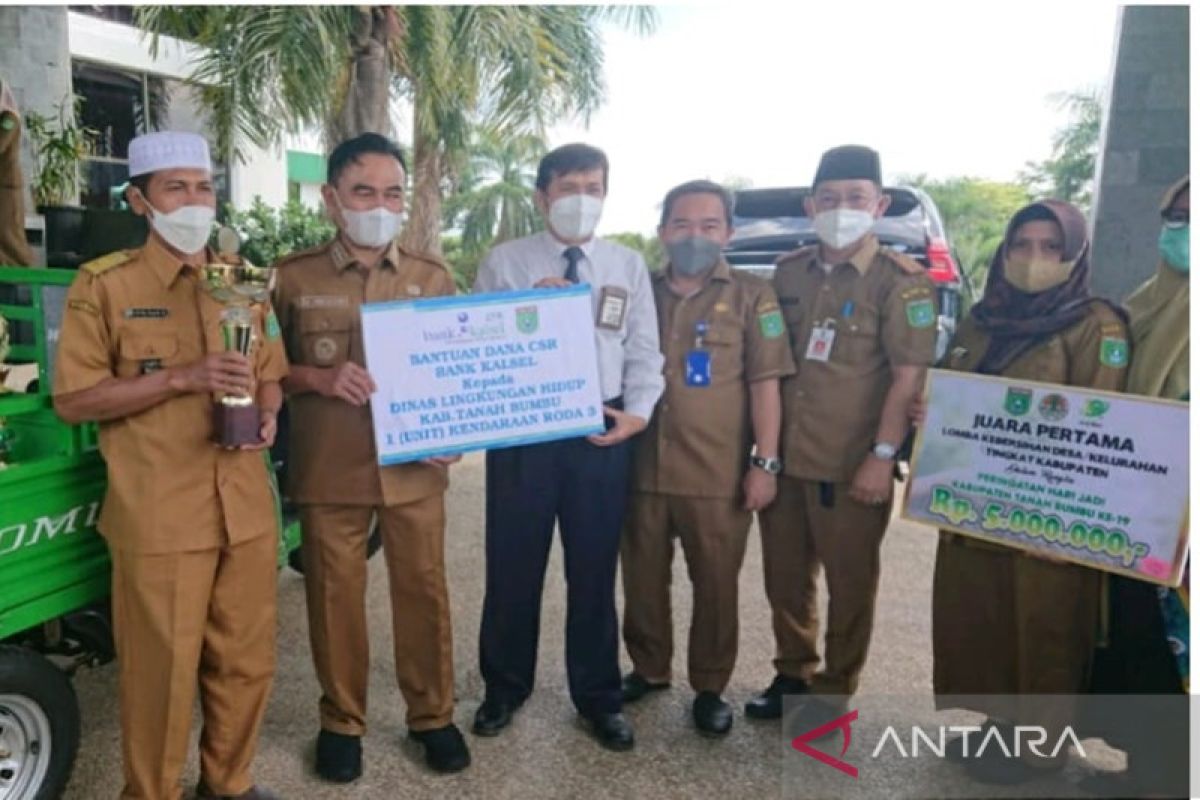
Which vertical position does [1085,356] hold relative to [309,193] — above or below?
below

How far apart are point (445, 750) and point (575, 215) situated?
5.48ft

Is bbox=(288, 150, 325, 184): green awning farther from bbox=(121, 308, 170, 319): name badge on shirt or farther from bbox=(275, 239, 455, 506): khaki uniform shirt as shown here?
bbox=(121, 308, 170, 319): name badge on shirt

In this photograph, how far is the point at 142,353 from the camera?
213cm

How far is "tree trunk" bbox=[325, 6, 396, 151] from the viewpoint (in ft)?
25.3

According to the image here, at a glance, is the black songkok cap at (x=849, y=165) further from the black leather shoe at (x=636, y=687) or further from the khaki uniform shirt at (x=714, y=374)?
the black leather shoe at (x=636, y=687)

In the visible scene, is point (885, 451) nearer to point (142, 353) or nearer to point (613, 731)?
point (613, 731)

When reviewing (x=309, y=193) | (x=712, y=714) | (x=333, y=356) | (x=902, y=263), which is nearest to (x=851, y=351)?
(x=902, y=263)

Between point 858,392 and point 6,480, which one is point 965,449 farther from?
point 6,480

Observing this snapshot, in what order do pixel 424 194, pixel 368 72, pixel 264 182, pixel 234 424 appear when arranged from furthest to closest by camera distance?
pixel 264 182 < pixel 424 194 < pixel 368 72 < pixel 234 424

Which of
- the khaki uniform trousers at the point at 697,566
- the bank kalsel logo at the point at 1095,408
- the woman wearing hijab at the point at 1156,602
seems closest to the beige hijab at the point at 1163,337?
the woman wearing hijab at the point at 1156,602

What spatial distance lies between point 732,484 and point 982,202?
36921mm

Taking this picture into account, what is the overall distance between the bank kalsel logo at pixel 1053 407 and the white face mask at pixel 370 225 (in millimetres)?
1817

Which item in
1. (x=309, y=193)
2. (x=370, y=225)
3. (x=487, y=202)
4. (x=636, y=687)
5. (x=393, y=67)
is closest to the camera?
(x=370, y=225)

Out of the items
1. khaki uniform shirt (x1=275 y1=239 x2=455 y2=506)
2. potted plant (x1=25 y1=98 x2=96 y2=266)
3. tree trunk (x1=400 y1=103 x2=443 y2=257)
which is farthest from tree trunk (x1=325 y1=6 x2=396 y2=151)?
khaki uniform shirt (x1=275 y1=239 x2=455 y2=506)
